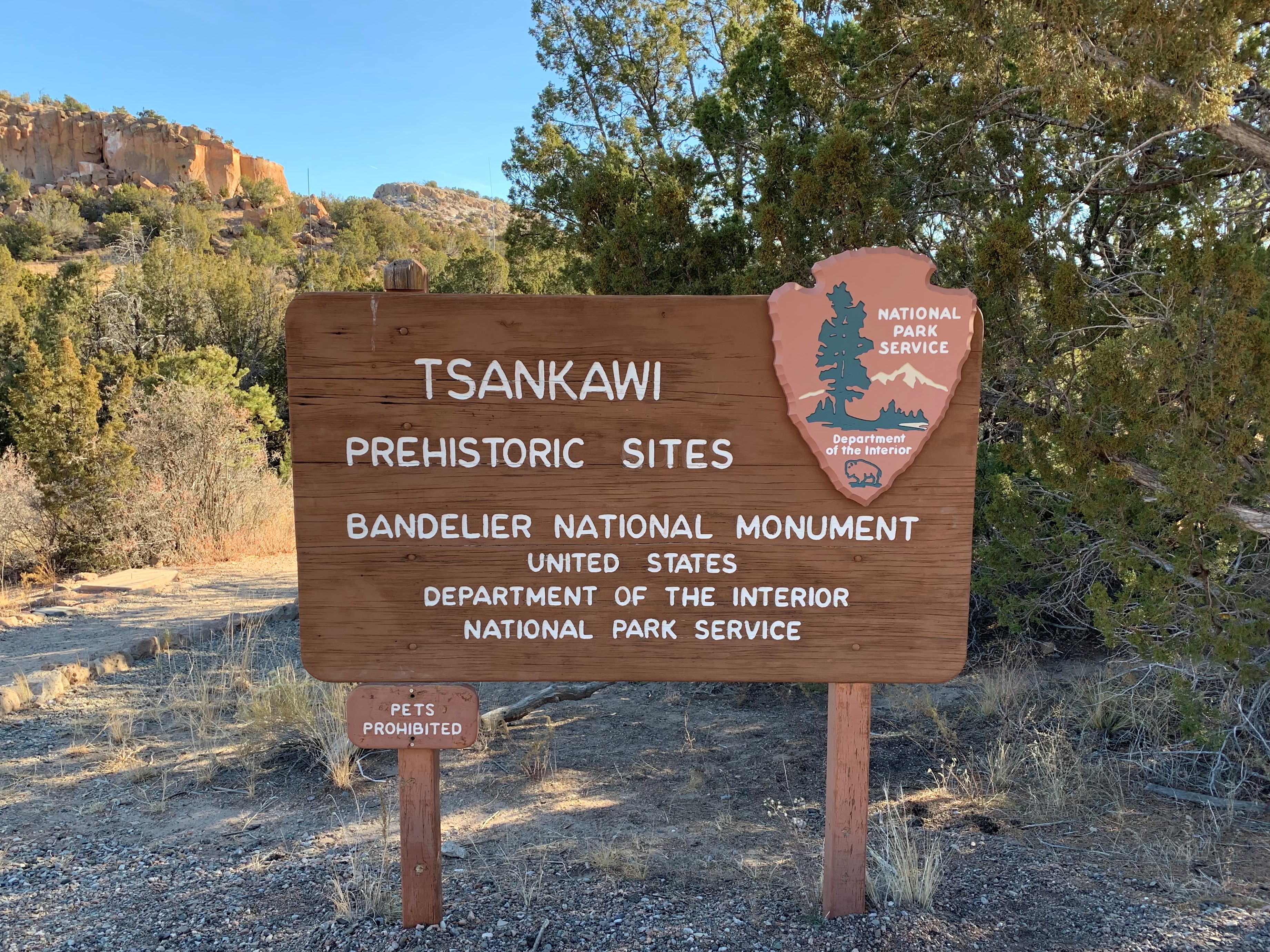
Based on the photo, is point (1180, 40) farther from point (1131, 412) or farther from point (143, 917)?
point (143, 917)

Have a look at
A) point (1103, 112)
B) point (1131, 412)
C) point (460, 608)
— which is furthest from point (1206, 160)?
point (460, 608)

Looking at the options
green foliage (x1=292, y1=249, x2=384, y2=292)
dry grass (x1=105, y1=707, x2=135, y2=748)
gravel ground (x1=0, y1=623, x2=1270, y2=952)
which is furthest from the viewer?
green foliage (x1=292, y1=249, x2=384, y2=292)

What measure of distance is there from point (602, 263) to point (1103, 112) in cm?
288

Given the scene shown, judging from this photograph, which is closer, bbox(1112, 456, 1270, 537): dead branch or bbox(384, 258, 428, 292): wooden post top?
bbox(384, 258, 428, 292): wooden post top

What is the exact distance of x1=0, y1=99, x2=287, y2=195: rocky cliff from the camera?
75.2 m

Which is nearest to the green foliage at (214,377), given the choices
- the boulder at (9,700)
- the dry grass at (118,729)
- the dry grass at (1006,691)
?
the boulder at (9,700)

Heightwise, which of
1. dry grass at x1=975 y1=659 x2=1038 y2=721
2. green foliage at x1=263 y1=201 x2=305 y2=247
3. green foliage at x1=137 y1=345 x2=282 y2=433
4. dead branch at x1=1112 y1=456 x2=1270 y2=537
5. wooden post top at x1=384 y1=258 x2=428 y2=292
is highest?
green foliage at x1=263 y1=201 x2=305 y2=247

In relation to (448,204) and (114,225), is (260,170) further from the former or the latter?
(114,225)

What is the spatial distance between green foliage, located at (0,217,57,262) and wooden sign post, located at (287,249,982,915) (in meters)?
47.4

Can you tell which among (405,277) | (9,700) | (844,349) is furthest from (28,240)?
(844,349)

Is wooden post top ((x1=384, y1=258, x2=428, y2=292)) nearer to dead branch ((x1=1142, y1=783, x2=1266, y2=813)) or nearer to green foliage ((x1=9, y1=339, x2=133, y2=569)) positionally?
dead branch ((x1=1142, y1=783, x2=1266, y2=813))

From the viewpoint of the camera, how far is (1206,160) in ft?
12.7

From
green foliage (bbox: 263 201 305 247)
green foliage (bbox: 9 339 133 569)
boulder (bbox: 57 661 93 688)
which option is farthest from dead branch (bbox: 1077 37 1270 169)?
green foliage (bbox: 263 201 305 247)

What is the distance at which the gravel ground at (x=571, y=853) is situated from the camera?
8.75 feet
